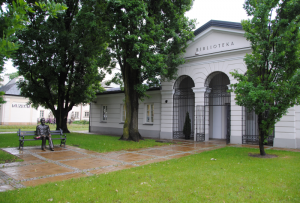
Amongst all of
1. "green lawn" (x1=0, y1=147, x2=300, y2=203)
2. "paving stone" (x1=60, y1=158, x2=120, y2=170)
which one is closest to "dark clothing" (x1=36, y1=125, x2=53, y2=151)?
"paving stone" (x1=60, y1=158, x2=120, y2=170)

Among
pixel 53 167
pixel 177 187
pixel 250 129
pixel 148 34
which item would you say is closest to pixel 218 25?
pixel 148 34

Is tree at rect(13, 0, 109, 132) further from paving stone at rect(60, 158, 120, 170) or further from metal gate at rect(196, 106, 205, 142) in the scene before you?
paving stone at rect(60, 158, 120, 170)

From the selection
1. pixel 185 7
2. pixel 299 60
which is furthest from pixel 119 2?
pixel 299 60

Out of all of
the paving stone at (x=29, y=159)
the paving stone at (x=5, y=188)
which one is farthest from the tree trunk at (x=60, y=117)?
the paving stone at (x=5, y=188)

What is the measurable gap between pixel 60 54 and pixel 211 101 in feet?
40.5

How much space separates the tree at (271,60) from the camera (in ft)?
28.7

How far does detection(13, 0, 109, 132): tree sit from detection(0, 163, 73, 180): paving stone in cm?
864

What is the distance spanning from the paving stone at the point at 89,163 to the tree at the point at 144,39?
6.09 m

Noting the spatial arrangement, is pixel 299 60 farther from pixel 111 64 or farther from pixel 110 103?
pixel 110 103

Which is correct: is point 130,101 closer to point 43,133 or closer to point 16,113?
point 43,133

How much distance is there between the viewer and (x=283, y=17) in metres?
9.46

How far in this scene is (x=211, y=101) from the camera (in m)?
18.0

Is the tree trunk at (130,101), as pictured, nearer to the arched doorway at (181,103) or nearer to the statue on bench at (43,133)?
the arched doorway at (181,103)

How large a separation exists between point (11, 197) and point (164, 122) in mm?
13903
